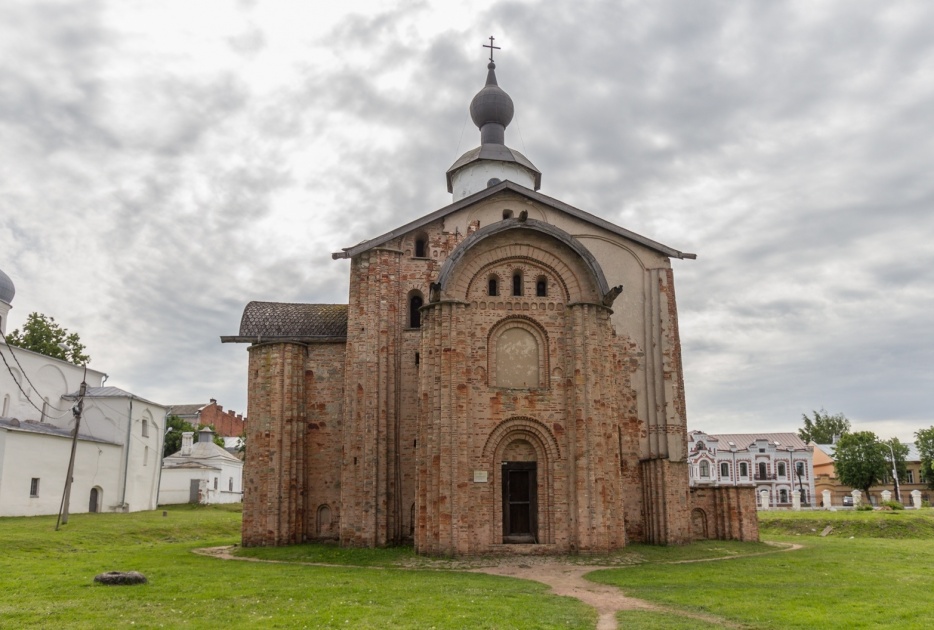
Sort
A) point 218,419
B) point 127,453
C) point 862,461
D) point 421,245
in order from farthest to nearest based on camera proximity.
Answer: point 218,419, point 862,461, point 127,453, point 421,245

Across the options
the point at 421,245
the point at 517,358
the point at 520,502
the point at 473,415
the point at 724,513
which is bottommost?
the point at 724,513

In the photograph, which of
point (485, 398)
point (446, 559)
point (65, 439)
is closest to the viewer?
point (446, 559)

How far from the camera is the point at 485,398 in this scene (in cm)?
1806

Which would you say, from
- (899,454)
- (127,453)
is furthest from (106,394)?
(899,454)

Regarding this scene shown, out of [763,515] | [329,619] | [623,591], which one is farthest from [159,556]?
[763,515]

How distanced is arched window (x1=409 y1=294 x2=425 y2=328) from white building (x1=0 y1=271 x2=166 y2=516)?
53.1 feet

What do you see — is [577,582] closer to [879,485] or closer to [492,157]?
[492,157]

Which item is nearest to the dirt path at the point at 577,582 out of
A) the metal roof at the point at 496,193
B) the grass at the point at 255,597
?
the grass at the point at 255,597

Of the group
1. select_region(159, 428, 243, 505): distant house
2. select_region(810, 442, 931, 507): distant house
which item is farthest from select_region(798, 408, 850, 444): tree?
select_region(159, 428, 243, 505): distant house

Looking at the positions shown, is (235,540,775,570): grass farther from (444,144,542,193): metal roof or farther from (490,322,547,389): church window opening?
(444,144,542,193): metal roof

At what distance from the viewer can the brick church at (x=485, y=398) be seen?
57.7ft

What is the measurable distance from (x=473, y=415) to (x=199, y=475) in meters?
32.1

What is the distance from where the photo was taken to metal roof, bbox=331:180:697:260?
821 inches

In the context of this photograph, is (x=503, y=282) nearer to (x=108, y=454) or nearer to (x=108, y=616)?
(x=108, y=616)
